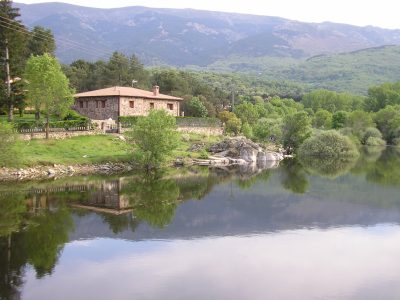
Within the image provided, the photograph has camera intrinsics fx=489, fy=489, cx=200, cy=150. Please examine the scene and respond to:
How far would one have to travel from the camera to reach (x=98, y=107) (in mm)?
65750

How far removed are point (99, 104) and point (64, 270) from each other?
4715 cm

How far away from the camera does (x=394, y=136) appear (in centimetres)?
10675

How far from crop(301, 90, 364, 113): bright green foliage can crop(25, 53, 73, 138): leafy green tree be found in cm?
10620

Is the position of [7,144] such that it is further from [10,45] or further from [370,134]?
[370,134]

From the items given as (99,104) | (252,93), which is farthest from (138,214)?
(252,93)

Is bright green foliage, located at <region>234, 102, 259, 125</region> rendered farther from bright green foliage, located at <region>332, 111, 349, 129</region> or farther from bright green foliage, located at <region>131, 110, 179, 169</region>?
bright green foliage, located at <region>131, 110, 179, 169</region>

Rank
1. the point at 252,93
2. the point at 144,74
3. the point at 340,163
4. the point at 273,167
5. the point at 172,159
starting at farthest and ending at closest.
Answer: the point at 252,93, the point at 144,74, the point at 340,163, the point at 273,167, the point at 172,159

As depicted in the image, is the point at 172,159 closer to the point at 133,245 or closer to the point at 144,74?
the point at 133,245

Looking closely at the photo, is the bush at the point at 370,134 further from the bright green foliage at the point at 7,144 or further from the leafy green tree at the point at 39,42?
the bright green foliage at the point at 7,144

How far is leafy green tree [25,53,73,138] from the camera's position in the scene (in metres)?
50.0

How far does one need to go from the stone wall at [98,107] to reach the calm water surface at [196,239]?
2138 cm

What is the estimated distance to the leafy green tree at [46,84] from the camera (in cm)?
4997

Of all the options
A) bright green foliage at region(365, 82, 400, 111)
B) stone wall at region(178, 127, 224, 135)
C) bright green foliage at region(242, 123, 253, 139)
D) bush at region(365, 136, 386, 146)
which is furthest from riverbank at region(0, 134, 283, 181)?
bright green foliage at region(365, 82, 400, 111)

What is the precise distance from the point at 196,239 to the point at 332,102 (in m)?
130
